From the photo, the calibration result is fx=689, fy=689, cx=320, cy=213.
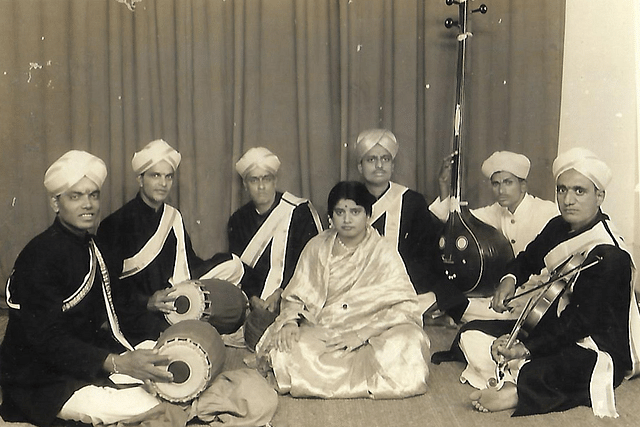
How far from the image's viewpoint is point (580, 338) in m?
3.27

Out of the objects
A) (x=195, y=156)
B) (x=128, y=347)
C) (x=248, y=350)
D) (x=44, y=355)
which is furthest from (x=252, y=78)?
(x=44, y=355)

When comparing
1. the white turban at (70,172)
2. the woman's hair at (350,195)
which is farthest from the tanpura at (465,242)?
the white turban at (70,172)

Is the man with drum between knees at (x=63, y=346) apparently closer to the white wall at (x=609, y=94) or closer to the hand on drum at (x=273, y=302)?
the hand on drum at (x=273, y=302)

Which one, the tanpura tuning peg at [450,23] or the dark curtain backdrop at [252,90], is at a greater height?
the tanpura tuning peg at [450,23]

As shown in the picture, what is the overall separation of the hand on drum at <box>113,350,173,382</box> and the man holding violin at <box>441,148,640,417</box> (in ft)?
4.75

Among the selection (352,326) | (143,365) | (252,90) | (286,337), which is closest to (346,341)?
(352,326)

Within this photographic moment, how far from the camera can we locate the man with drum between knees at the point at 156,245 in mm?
4039

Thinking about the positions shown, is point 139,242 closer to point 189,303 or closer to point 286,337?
point 189,303

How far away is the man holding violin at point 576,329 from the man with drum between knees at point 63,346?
154cm

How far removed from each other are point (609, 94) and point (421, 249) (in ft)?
4.98

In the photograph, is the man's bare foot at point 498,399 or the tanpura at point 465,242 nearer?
the man's bare foot at point 498,399

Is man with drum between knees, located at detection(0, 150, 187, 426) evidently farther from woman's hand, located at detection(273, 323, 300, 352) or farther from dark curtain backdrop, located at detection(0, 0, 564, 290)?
dark curtain backdrop, located at detection(0, 0, 564, 290)

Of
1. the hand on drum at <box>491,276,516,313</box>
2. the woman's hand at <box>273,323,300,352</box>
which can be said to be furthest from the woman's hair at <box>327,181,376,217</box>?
the hand on drum at <box>491,276,516,313</box>

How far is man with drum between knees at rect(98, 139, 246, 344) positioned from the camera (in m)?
4.04
